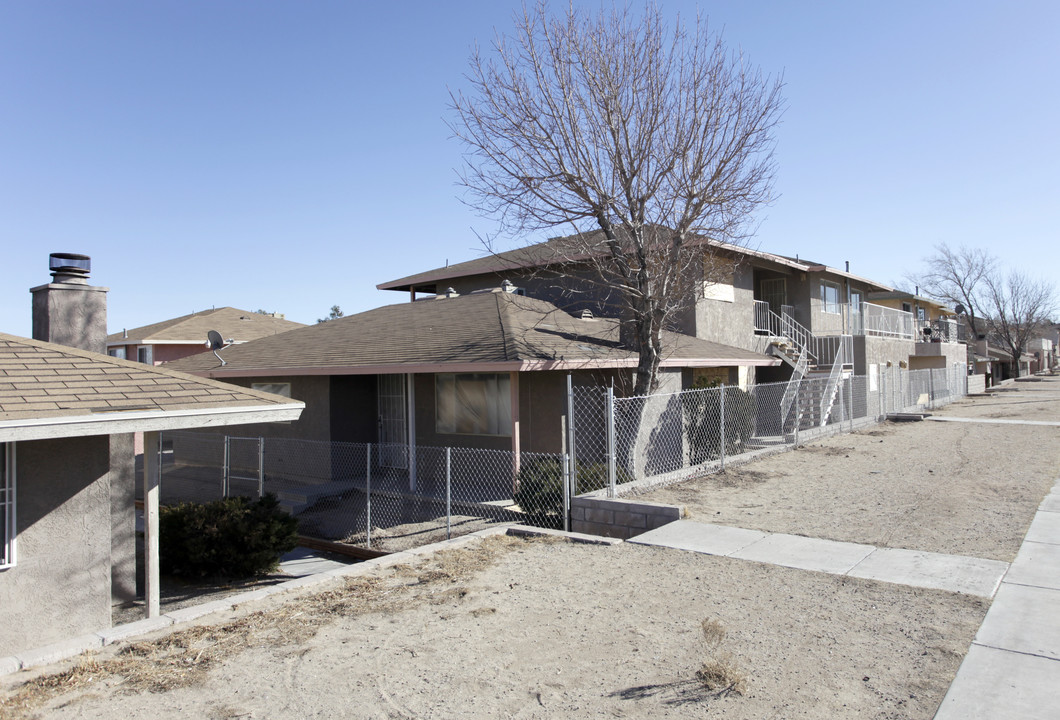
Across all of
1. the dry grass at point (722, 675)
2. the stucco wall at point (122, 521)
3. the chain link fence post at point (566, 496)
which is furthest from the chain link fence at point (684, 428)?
the stucco wall at point (122, 521)

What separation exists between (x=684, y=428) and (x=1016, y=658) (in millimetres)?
9772

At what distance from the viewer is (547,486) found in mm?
10086

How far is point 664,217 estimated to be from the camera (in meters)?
13.4

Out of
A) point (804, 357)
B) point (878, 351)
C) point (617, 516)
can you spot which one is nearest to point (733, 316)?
point (804, 357)

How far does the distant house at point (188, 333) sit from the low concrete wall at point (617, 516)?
66.1ft

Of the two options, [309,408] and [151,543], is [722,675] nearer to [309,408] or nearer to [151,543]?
[151,543]

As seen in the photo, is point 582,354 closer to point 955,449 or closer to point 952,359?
point 955,449

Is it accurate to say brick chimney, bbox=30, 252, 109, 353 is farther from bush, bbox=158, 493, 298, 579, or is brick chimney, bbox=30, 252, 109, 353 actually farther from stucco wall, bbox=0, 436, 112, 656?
stucco wall, bbox=0, 436, 112, 656

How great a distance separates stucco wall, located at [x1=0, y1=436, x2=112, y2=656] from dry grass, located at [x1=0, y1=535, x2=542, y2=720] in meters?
1.70

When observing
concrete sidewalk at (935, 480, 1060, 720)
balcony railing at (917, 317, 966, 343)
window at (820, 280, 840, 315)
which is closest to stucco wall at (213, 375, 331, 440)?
concrete sidewalk at (935, 480, 1060, 720)

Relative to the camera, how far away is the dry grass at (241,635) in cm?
444

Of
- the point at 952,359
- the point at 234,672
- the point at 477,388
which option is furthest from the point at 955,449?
the point at 952,359

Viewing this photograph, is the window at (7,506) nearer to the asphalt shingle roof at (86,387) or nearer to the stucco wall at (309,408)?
the asphalt shingle roof at (86,387)

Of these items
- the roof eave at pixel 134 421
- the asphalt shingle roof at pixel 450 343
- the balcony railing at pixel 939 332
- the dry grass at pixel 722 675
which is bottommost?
the dry grass at pixel 722 675
